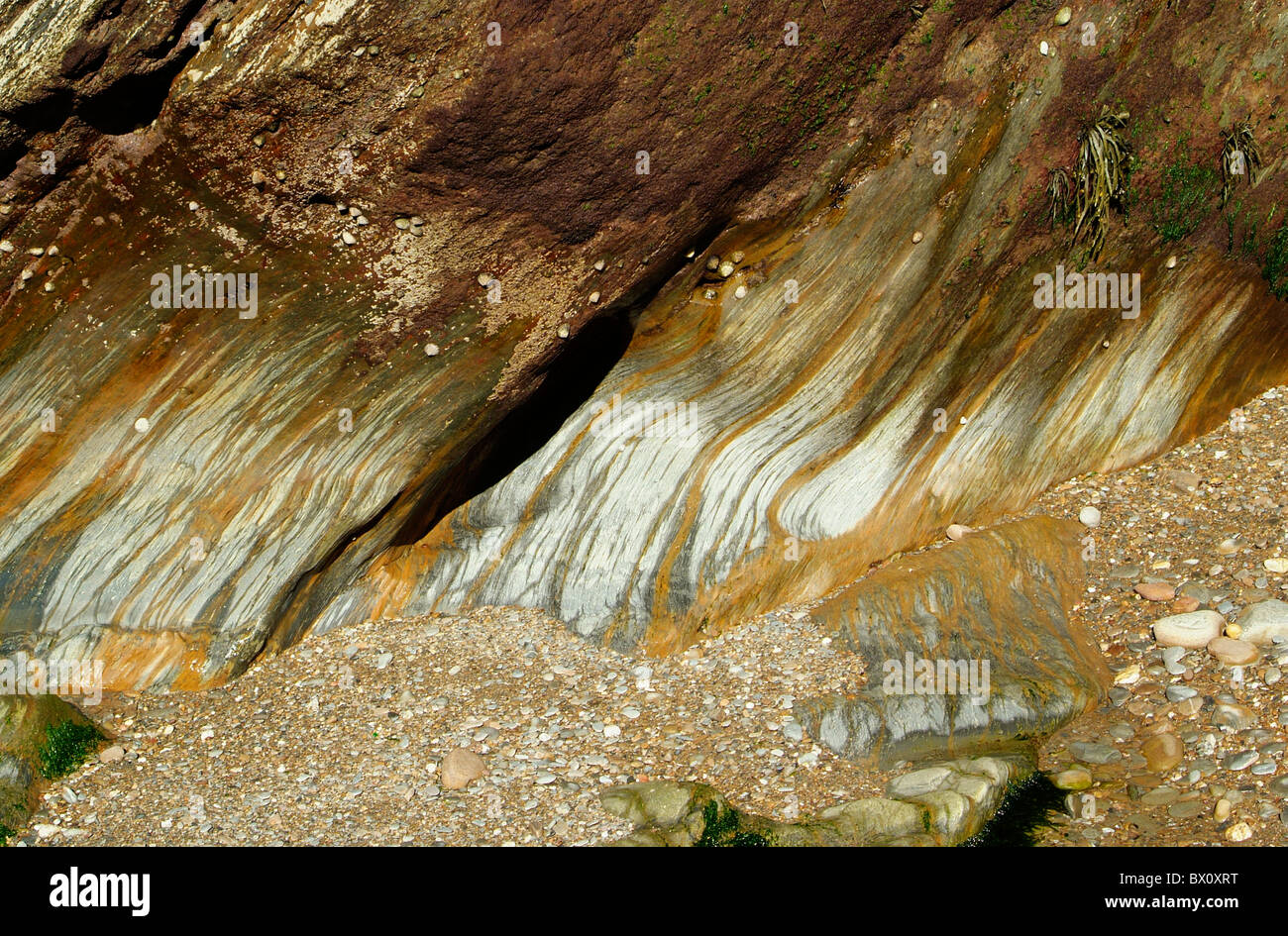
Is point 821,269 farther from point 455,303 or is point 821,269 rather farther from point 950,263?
point 455,303

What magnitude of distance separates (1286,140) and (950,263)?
314cm

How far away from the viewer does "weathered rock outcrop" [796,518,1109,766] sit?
7.56m

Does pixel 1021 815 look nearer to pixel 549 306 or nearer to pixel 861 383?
pixel 861 383

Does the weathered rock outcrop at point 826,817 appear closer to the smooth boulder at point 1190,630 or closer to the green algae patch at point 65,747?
the smooth boulder at point 1190,630

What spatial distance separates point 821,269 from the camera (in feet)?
26.5

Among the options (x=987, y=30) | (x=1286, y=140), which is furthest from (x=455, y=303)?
(x=1286, y=140)

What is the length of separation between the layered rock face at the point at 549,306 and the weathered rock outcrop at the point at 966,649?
0.46 m

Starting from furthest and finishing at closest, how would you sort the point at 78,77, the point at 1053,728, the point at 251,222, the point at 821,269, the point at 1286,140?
the point at 1286,140 < the point at 821,269 < the point at 1053,728 < the point at 251,222 < the point at 78,77

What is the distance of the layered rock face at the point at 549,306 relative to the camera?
6.70m

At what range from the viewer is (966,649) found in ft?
26.4

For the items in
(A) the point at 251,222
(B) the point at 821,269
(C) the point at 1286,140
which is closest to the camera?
(A) the point at 251,222

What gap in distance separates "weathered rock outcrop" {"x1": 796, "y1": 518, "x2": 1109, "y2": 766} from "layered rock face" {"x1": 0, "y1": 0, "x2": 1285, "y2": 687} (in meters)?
0.46

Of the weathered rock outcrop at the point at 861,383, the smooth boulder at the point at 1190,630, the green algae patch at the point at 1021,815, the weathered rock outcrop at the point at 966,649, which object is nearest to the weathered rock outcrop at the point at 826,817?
the green algae patch at the point at 1021,815

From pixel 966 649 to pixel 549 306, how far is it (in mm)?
4036
